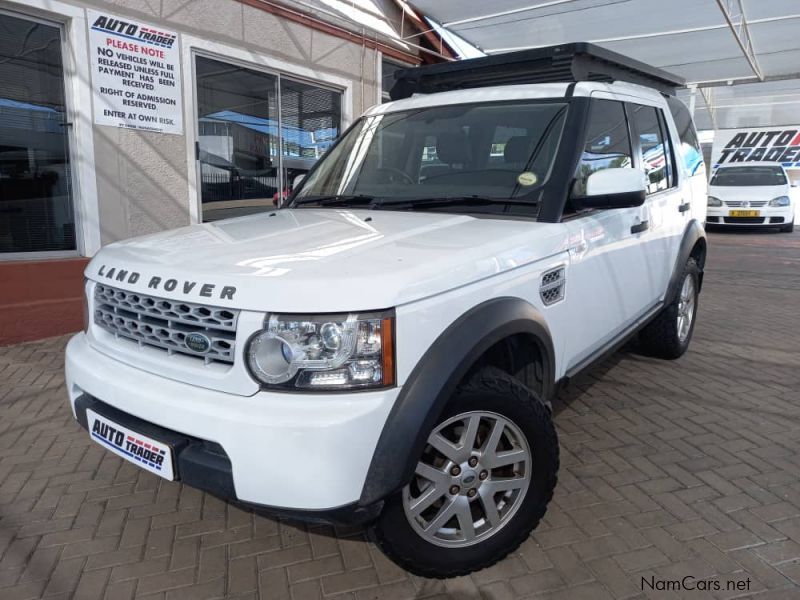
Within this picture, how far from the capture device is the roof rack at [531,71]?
3.30m

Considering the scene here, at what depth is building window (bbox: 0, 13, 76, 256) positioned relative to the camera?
509cm

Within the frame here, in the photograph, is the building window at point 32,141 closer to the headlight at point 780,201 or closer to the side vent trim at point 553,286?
the side vent trim at point 553,286

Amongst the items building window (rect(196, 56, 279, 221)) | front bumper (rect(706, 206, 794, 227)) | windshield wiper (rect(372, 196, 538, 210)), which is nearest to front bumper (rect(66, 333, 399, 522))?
windshield wiper (rect(372, 196, 538, 210))

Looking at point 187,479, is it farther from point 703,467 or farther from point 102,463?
point 703,467

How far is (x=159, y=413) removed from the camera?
2.01 meters

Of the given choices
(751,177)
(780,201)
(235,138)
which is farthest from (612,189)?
(751,177)

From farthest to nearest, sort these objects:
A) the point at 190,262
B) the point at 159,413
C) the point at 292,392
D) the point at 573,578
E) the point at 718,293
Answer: the point at 718,293, the point at 573,578, the point at 190,262, the point at 159,413, the point at 292,392

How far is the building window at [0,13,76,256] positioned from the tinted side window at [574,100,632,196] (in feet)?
15.2

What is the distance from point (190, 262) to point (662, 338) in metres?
3.71

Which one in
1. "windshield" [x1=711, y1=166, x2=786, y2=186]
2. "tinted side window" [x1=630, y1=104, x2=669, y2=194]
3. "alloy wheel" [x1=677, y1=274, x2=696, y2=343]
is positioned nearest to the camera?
"tinted side window" [x1=630, y1=104, x2=669, y2=194]

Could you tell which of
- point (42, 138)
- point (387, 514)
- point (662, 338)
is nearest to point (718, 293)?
point (662, 338)

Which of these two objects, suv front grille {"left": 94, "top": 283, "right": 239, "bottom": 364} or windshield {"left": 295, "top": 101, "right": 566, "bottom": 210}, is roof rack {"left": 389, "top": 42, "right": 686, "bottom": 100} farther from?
suv front grille {"left": 94, "top": 283, "right": 239, "bottom": 364}

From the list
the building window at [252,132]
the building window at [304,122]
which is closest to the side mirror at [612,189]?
the building window at [252,132]

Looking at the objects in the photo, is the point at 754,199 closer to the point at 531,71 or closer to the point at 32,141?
the point at 531,71
